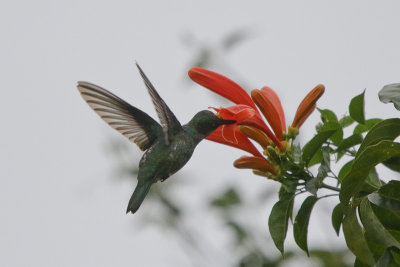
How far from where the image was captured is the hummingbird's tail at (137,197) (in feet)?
10.8

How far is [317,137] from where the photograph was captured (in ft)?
10.4

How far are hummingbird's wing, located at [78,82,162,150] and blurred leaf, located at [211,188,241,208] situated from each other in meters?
3.53

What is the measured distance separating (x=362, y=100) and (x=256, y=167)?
0.66 metres

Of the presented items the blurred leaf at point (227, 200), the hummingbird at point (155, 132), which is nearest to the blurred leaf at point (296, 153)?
the hummingbird at point (155, 132)

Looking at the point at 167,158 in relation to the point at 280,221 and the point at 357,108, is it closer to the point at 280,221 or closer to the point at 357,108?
the point at 280,221

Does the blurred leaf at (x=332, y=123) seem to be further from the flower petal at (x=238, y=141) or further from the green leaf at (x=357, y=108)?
the flower petal at (x=238, y=141)

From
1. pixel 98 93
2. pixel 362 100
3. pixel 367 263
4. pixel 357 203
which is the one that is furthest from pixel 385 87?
pixel 98 93

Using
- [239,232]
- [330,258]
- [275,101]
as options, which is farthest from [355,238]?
[239,232]

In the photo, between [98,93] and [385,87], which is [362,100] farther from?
[98,93]

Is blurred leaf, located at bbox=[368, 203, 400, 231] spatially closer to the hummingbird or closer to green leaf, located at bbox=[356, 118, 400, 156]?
green leaf, located at bbox=[356, 118, 400, 156]

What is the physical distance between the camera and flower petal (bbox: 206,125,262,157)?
11.6 feet

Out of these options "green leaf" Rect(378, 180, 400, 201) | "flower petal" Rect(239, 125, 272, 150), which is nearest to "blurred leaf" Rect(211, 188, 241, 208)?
"flower petal" Rect(239, 125, 272, 150)

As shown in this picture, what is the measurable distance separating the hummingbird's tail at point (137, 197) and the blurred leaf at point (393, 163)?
1279 mm

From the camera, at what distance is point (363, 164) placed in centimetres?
273
